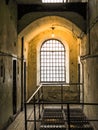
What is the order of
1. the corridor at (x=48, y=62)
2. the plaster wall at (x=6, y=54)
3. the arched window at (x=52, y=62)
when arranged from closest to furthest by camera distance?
the plaster wall at (x=6, y=54) → the corridor at (x=48, y=62) → the arched window at (x=52, y=62)

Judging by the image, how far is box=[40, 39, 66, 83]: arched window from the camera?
14273 mm

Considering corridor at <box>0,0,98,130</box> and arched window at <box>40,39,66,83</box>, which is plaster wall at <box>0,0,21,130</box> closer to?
corridor at <box>0,0,98,130</box>


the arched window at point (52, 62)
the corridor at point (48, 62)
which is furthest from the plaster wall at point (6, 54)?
the arched window at point (52, 62)

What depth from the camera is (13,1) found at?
8930 millimetres

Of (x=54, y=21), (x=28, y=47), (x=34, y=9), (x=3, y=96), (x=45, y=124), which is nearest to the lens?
(x=3, y=96)

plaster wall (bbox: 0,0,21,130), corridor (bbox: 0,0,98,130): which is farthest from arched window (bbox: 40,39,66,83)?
plaster wall (bbox: 0,0,21,130)

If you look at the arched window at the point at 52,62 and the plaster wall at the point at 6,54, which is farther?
the arched window at the point at 52,62

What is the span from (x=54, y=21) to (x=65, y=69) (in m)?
3.87

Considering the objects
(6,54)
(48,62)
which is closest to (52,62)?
(48,62)

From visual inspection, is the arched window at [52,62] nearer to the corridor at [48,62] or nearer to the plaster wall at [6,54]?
the corridor at [48,62]

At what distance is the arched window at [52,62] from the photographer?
1427 cm

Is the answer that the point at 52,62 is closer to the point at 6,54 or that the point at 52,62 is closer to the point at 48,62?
the point at 48,62

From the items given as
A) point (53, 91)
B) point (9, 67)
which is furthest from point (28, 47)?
point (9, 67)

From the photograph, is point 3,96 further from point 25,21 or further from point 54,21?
point 54,21
